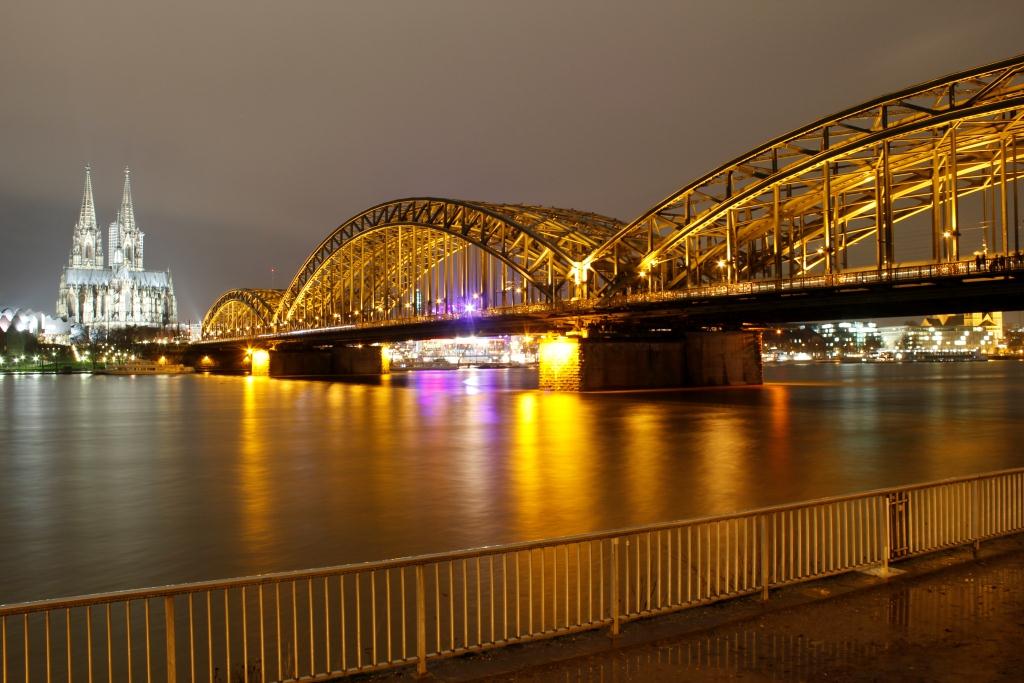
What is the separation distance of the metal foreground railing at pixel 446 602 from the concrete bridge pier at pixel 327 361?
129133 mm

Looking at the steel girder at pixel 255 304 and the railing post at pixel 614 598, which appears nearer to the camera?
the railing post at pixel 614 598

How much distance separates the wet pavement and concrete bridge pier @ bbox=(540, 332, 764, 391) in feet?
198

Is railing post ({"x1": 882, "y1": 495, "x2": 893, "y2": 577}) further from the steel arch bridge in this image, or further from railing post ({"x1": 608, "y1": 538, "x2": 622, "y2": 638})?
the steel arch bridge

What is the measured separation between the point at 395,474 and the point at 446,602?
1464 cm

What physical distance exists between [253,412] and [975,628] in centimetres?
5266

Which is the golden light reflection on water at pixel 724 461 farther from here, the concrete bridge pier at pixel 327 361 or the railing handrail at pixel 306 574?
the concrete bridge pier at pixel 327 361

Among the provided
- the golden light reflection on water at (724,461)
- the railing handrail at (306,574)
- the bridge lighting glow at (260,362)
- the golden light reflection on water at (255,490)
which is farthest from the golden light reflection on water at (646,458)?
the bridge lighting glow at (260,362)

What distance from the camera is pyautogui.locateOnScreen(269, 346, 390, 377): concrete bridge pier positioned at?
5512 inches

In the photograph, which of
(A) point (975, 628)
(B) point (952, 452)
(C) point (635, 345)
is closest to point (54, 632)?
(A) point (975, 628)

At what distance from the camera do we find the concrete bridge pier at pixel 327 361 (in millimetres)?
140000

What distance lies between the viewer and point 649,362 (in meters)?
74.0

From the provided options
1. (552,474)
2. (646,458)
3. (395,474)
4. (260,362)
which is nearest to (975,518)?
(552,474)

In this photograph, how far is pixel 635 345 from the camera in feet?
240

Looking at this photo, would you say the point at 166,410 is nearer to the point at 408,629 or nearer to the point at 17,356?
the point at 408,629
